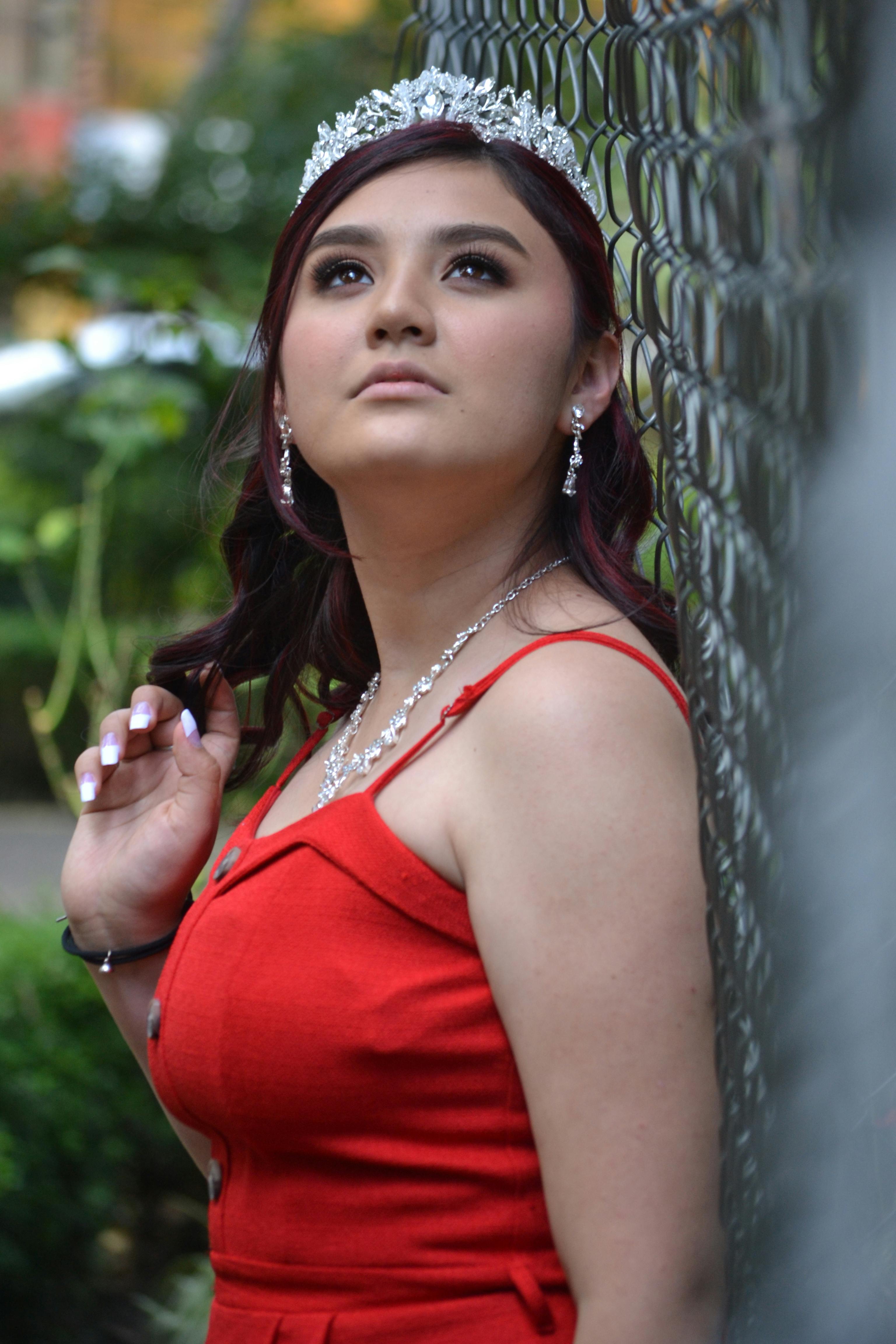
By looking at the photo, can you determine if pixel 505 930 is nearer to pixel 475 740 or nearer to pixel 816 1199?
pixel 475 740

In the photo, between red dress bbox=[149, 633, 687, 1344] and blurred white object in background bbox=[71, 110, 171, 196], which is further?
blurred white object in background bbox=[71, 110, 171, 196]

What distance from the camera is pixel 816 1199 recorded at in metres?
0.76

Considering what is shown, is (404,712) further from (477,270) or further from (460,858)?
(477,270)

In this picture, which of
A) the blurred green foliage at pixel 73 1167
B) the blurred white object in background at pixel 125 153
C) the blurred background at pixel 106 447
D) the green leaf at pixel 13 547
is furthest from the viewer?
the blurred white object in background at pixel 125 153

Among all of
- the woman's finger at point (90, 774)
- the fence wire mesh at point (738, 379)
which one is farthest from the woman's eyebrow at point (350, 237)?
the woman's finger at point (90, 774)

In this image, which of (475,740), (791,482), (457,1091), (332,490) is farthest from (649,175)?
(332,490)

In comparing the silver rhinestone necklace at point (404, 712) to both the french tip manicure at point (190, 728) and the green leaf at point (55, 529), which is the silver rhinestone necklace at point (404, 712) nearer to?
the french tip manicure at point (190, 728)

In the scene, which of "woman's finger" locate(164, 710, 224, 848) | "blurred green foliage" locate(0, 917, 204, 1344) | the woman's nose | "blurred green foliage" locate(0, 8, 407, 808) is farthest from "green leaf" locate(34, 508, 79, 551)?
the woman's nose

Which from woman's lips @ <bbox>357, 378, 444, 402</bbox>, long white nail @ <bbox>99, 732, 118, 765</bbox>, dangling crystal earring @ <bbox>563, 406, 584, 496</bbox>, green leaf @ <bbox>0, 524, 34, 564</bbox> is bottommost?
green leaf @ <bbox>0, 524, 34, 564</bbox>

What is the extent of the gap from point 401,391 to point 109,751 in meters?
0.71

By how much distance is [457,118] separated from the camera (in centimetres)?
157

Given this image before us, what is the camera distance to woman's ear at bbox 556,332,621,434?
1.55 metres

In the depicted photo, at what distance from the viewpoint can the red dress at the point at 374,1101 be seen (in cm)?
124

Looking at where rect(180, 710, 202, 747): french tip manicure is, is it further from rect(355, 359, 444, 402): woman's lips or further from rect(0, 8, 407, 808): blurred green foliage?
rect(0, 8, 407, 808): blurred green foliage
